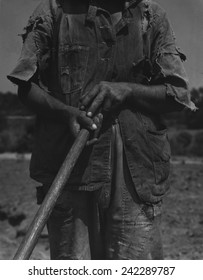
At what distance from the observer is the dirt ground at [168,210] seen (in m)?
5.27

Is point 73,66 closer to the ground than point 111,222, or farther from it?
farther from it

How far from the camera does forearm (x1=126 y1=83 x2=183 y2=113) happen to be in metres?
2.31

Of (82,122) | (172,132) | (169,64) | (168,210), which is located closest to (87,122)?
(82,122)

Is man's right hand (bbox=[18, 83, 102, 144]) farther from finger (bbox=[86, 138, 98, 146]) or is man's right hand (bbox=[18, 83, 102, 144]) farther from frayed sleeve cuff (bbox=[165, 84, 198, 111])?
frayed sleeve cuff (bbox=[165, 84, 198, 111])

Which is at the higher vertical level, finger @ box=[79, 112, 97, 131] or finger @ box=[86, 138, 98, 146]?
finger @ box=[79, 112, 97, 131]

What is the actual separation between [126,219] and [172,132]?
5.87 m

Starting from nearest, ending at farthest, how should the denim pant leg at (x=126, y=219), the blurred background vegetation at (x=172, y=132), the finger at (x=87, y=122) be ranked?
the finger at (x=87, y=122) → the denim pant leg at (x=126, y=219) → the blurred background vegetation at (x=172, y=132)

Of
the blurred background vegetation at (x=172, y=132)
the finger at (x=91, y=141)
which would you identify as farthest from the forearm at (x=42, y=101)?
the blurred background vegetation at (x=172, y=132)

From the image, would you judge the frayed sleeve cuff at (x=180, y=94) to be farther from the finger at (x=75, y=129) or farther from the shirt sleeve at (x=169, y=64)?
the finger at (x=75, y=129)

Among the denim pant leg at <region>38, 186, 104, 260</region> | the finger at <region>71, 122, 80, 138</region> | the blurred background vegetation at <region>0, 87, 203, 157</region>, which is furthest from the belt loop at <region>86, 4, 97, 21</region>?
the blurred background vegetation at <region>0, 87, 203, 157</region>

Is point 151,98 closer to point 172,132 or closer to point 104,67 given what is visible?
point 104,67

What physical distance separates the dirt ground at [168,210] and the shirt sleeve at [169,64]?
246 cm

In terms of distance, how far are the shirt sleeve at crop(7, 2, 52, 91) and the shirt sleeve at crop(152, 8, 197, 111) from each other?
0.36m

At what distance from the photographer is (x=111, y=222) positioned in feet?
7.75
